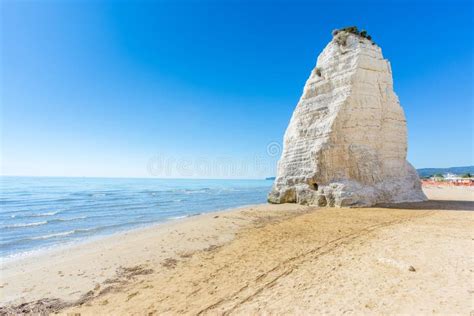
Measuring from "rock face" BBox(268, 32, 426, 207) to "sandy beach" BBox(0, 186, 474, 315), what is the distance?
650cm

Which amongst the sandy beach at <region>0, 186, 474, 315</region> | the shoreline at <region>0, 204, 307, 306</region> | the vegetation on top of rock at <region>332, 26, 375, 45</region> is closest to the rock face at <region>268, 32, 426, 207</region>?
the vegetation on top of rock at <region>332, 26, 375, 45</region>

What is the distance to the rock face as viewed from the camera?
49.4 feet

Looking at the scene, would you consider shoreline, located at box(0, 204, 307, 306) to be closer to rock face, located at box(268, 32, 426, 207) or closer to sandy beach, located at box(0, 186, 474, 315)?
sandy beach, located at box(0, 186, 474, 315)

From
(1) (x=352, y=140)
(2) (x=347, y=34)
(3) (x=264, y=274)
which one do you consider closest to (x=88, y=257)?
(3) (x=264, y=274)

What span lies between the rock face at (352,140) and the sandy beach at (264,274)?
650cm

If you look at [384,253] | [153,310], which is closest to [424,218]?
[384,253]

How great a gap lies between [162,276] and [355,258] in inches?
173

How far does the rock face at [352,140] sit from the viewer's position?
49.4ft

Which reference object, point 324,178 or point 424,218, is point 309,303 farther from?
point 324,178

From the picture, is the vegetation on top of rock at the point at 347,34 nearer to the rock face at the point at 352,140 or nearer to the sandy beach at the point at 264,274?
the rock face at the point at 352,140

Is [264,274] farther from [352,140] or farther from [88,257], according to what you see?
[352,140]

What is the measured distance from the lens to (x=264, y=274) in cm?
487

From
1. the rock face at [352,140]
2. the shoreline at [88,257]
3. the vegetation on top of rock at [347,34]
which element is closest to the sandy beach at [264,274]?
the shoreline at [88,257]

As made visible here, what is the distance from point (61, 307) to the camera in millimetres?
4293
